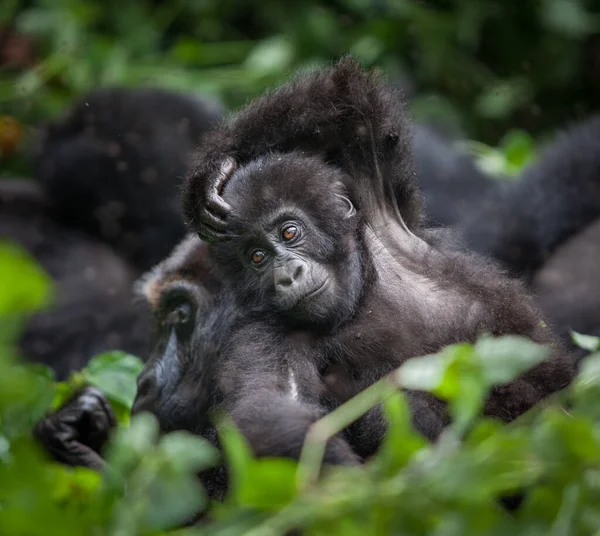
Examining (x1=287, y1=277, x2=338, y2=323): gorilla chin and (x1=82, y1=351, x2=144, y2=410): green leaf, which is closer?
(x1=287, y1=277, x2=338, y2=323): gorilla chin

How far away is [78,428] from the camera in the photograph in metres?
2.77

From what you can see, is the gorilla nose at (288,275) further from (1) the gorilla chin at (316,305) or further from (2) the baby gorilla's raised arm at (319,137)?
(2) the baby gorilla's raised arm at (319,137)

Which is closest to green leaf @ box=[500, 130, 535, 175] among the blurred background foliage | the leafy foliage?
the blurred background foliage

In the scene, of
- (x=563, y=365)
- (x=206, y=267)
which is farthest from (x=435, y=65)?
(x=563, y=365)

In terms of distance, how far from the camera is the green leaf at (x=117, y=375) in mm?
2738

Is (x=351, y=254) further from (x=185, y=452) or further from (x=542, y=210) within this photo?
(x=542, y=210)

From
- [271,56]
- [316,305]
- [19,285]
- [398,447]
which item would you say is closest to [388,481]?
[398,447]

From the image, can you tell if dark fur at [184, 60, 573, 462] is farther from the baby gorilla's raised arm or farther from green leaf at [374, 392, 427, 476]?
green leaf at [374, 392, 427, 476]

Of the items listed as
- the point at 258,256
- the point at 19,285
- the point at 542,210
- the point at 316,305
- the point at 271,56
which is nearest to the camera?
the point at 19,285

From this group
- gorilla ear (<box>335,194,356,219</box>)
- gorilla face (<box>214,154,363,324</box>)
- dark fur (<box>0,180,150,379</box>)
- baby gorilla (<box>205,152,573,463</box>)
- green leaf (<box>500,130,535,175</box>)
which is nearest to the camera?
baby gorilla (<box>205,152,573,463</box>)

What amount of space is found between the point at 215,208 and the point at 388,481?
1.18 m

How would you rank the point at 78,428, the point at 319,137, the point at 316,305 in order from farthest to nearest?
the point at 78,428 < the point at 319,137 < the point at 316,305

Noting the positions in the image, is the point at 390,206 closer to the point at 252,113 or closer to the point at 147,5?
the point at 252,113

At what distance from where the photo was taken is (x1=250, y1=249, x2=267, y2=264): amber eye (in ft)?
7.26
